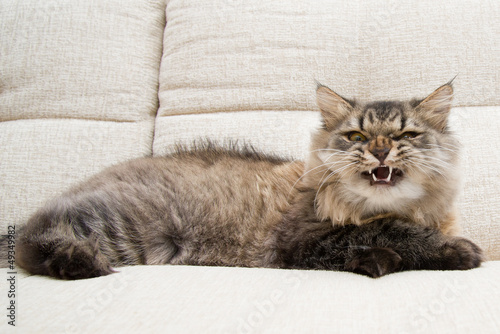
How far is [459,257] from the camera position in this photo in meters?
1.22

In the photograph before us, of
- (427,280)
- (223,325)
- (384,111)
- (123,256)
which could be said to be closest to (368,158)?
(384,111)

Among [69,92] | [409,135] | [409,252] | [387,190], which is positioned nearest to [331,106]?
[409,135]

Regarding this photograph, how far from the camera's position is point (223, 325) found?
889 millimetres

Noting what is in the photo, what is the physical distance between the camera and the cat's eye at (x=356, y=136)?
4.72 ft

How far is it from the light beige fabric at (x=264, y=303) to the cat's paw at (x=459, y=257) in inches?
1.4

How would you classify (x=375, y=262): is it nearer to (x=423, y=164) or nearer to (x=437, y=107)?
(x=423, y=164)

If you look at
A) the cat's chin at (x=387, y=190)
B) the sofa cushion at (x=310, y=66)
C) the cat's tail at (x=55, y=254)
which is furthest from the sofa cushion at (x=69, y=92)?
the cat's chin at (x=387, y=190)

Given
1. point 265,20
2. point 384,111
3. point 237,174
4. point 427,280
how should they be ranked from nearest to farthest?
point 427,280 → point 384,111 → point 237,174 → point 265,20

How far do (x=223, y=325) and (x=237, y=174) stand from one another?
0.91 m

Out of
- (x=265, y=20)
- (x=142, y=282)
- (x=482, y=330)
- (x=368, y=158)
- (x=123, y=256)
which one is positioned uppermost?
(x=265, y=20)

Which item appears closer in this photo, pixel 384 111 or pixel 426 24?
pixel 384 111

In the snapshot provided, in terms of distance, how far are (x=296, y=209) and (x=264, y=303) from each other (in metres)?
0.64

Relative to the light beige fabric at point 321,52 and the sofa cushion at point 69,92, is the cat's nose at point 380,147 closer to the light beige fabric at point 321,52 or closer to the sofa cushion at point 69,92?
the light beige fabric at point 321,52

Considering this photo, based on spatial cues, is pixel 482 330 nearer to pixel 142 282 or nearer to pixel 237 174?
pixel 142 282
